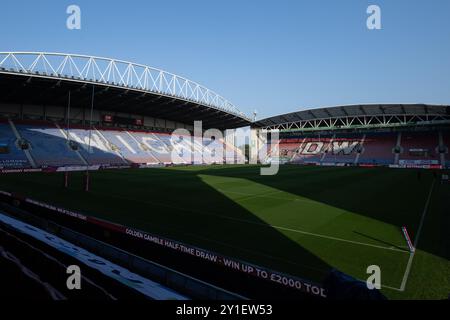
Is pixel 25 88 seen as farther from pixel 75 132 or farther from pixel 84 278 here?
pixel 84 278

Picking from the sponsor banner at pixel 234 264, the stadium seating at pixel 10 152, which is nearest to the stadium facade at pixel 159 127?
the stadium seating at pixel 10 152

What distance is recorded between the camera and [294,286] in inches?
252

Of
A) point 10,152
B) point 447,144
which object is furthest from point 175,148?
point 447,144

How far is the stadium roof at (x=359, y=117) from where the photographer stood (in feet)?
191

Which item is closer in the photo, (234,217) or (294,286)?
(294,286)

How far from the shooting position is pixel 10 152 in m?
40.8

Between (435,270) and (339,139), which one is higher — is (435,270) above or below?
below

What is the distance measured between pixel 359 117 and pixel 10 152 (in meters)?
69.2

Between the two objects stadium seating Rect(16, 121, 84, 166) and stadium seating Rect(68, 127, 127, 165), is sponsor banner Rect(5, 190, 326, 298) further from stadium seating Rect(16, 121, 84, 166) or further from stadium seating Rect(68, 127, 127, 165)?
stadium seating Rect(68, 127, 127, 165)

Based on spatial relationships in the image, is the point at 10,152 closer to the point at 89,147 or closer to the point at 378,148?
the point at 89,147

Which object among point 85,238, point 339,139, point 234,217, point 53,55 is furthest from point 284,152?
point 85,238

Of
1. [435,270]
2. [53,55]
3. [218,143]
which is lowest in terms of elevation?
[435,270]

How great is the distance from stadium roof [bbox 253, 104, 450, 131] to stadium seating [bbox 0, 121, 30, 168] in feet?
173
